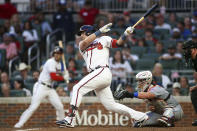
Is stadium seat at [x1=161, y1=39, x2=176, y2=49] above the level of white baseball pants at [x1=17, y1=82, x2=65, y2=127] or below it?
above

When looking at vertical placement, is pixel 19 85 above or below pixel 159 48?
below

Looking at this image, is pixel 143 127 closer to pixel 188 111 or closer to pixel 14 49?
pixel 188 111

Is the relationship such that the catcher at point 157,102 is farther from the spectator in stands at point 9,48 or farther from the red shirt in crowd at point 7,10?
the red shirt in crowd at point 7,10

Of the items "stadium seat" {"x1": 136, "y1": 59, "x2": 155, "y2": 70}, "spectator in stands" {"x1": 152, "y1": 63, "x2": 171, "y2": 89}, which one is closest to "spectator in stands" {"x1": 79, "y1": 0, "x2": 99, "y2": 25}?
"stadium seat" {"x1": 136, "y1": 59, "x2": 155, "y2": 70}

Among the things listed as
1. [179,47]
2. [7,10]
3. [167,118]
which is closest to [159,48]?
[179,47]

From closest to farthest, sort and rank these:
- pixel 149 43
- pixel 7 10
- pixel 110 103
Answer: pixel 110 103, pixel 149 43, pixel 7 10

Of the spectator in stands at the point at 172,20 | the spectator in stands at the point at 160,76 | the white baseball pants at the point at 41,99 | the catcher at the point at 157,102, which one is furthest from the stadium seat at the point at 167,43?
the catcher at the point at 157,102

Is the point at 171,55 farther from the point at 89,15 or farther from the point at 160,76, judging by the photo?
the point at 89,15

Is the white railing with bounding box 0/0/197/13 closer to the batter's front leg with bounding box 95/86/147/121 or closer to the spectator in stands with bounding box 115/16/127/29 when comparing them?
the spectator in stands with bounding box 115/16/127/29

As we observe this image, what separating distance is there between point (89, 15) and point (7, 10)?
3.06 meters

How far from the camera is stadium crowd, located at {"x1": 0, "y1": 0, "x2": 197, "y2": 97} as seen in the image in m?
13.9

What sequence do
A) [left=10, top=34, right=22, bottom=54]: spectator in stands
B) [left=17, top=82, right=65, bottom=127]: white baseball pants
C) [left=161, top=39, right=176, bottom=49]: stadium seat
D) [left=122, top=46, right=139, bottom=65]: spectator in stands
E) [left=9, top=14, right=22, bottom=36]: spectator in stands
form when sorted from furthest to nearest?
[left=9, top=14, right=22, bottom=36]: spectator in stands < [left=10, top=34, right=22, bottom=54]: spectator in stands < [left=161, top=39, right=176, bottom=49]: stadium seat < [left=122, top=46, right=139, bottom=65]: spectator in stands < [left=17, top=82, right=65, bottom=127]: white baseball pants

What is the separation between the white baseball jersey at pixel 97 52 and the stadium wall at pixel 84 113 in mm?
3612

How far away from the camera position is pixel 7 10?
17.9 meters
